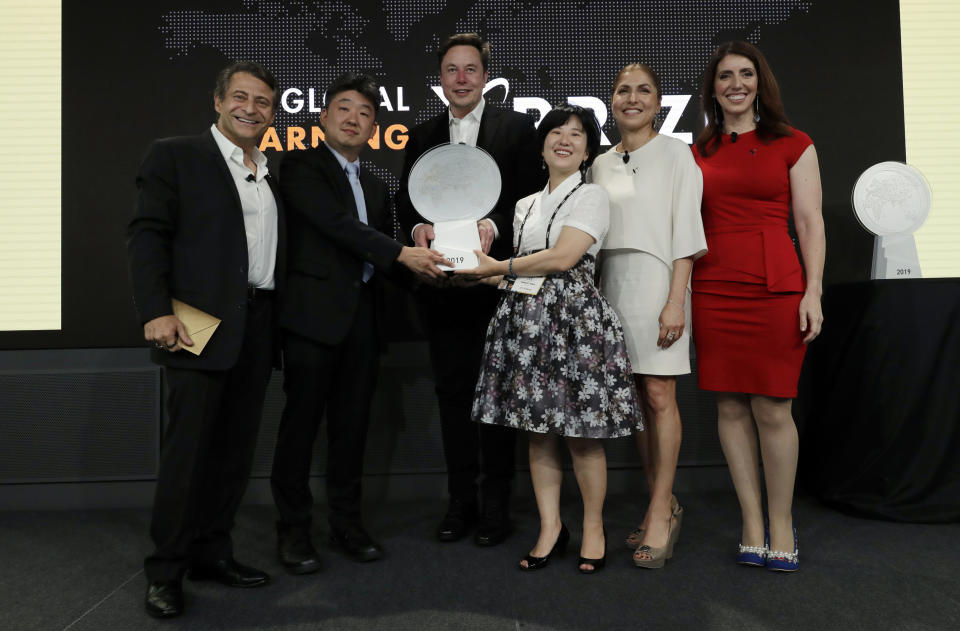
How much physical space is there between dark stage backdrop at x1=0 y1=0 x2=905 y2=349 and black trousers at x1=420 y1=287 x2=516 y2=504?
1.08 m

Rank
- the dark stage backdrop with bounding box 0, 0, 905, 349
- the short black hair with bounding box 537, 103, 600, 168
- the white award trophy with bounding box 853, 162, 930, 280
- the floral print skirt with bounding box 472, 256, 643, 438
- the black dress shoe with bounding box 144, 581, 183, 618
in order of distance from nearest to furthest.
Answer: the black dress shoe with bounding box 144, 581, 183, 618, the floral print skirt with bounding box 472, 256, 643, 438, the short black hair with bounding box 537, 103, 600, 168, the white award trophy with bounding box 853, 162, 930, 280, the dark stage backdrop with bounding box 0, 0, 905, 349

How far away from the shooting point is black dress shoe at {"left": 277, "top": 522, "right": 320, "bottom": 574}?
80.9 inches

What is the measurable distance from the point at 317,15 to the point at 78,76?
1.20 meters

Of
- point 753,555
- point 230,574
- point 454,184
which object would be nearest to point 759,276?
point 753,555

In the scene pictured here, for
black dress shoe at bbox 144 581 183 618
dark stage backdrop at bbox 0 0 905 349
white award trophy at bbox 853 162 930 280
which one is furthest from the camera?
dark stage backdrop at bbox 0 0 905 349

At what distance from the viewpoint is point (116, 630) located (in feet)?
5.56

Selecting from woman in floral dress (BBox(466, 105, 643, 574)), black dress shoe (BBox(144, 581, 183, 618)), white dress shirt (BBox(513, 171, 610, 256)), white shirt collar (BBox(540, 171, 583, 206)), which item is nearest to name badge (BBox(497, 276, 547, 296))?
woman in floral dress (BBox(466, 105, 643, 574))

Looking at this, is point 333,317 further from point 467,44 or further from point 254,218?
point 467,44

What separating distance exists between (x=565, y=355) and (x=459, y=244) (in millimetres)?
505

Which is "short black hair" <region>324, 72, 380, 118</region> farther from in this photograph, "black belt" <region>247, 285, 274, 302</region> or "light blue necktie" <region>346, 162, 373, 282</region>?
"black belt" <region>247, 285, 274, 302</region>

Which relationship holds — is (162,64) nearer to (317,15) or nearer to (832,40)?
(317,15)

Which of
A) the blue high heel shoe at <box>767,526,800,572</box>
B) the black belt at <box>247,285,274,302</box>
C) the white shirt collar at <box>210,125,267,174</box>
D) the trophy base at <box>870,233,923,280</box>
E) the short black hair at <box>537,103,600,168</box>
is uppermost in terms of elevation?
the short black hair at <box>537,103,600,168</box>

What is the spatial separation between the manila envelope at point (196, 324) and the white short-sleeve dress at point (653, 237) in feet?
4.20

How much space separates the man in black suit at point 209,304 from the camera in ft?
5.86
